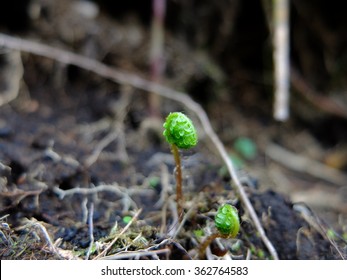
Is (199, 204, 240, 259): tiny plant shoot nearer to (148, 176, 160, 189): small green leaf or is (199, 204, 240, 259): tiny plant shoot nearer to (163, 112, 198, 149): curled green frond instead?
(163, 112, 198, 149): curled green frond

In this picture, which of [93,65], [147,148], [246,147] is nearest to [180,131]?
[147,148]

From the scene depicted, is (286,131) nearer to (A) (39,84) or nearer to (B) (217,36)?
(B) (217,36)

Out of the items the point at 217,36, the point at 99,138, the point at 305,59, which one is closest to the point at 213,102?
the point at 217,36

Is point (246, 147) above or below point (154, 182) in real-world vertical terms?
above

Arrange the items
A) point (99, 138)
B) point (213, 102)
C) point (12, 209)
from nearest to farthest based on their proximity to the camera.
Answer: point (12, 209) → point (99, 138) → point (213, 102)

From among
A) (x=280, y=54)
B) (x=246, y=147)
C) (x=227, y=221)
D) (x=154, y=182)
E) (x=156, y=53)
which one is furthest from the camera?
(x=246, y=147)

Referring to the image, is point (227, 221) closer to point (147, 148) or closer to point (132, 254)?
point (132, 254)

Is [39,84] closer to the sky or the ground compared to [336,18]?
closer to the ground
